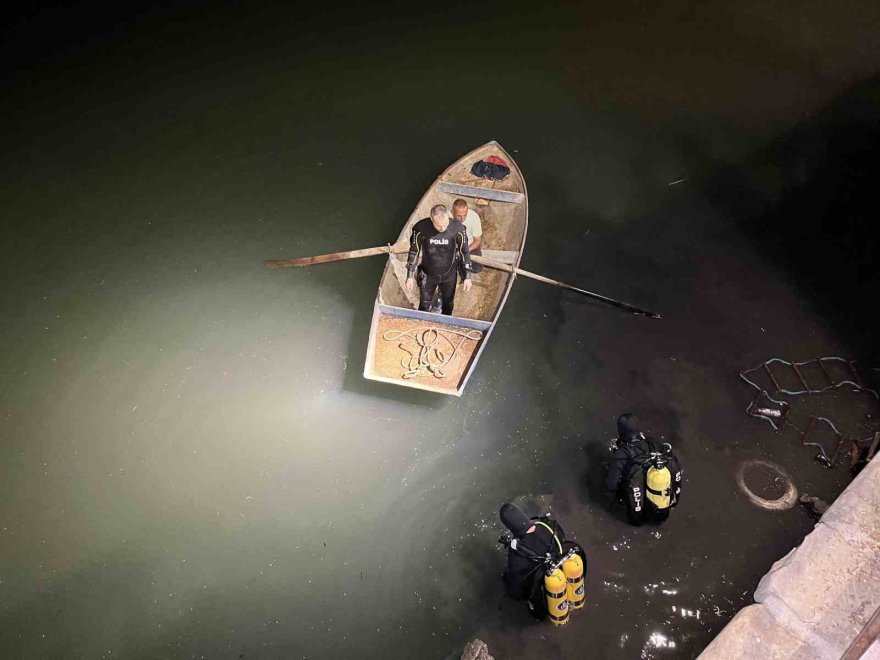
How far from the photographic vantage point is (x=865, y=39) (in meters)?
13.2

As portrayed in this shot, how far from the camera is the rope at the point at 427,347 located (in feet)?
25.2

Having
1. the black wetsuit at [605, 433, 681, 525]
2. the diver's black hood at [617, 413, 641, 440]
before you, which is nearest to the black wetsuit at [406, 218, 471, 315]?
the diver's black hood at [617, 413, 641, 440]

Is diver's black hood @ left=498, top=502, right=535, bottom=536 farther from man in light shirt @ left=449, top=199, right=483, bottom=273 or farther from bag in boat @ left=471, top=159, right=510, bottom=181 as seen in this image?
bag in boat @ left=471, top=159, right=510, bottom=181

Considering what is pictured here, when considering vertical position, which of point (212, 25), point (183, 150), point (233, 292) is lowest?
point (233, 292)

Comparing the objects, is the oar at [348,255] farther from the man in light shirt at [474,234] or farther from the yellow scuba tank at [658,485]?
the yellow scuba tank at [658,485]

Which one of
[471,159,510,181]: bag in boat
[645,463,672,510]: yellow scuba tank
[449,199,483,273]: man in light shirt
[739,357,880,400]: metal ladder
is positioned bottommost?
[645,463,672,510]: yellow scuba tank

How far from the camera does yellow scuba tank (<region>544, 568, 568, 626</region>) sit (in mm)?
5910

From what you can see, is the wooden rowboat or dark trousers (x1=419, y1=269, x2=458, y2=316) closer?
the wooden rowboat

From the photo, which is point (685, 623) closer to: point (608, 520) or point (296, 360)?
point (608, 520)

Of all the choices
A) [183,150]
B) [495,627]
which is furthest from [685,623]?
[183,150]

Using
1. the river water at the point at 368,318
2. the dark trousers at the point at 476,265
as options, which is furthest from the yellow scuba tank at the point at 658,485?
the dark trousers at the point at 476,265

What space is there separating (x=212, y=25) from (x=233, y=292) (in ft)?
21.4

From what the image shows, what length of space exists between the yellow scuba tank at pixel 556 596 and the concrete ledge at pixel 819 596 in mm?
1206

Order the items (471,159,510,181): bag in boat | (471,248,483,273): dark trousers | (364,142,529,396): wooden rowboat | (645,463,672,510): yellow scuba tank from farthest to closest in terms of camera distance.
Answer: (471,159,510,181): bag in boat
(471,248,483,273): dark trousers
(364,142,529,396): wooden rowboat
(645,463,672,510): yellow scuba tank
